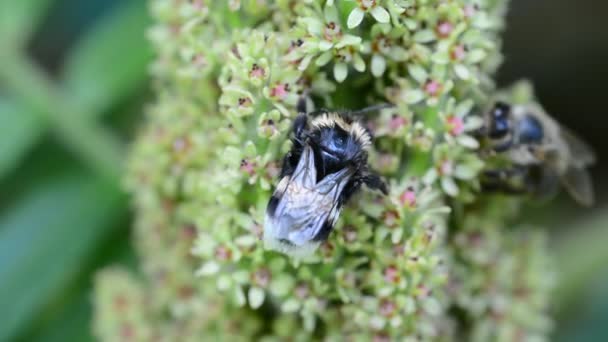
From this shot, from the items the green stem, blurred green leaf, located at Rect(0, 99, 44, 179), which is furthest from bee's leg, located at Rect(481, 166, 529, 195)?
blurred green leaf, located at Rect(0, 99, 44, 179)

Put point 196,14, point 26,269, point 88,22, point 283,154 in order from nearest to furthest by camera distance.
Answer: point 283,154 → point 196,14 → point 26,269 → point 88,22

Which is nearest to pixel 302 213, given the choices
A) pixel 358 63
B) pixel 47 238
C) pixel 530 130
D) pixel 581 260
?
pixel 358 63

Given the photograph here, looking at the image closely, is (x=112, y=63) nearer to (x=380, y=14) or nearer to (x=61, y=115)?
(x=61, y=115)

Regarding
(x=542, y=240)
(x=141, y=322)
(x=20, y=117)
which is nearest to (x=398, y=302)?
(x=542, y=240)

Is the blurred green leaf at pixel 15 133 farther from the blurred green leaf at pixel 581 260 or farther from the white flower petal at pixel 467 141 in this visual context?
the blurred green leaf at pixel 581 260

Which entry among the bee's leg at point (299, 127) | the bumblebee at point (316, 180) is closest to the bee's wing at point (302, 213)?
the bumblebee at point (316, 180)

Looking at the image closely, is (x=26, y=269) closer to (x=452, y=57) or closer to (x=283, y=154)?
(x=283, y=154)

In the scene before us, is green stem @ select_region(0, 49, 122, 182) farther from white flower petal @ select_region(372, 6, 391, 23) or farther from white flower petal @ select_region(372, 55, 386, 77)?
white flower petal @ select_region(372, 6, 391, 23)
